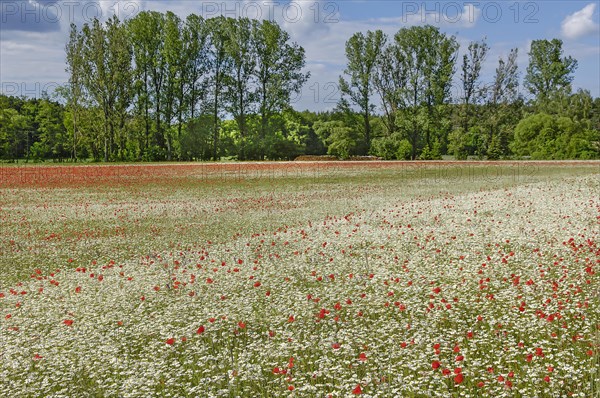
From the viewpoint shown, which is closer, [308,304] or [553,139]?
[308,304]

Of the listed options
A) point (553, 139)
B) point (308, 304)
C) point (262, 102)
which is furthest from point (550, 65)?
point (308, 304)

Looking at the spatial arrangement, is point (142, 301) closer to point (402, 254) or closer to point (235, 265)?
point (235, 265)

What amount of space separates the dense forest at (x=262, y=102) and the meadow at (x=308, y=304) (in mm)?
53365

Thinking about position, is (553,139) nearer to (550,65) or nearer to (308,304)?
(550,65)

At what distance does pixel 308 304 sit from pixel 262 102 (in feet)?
227

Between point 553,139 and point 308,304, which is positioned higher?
point 553,139

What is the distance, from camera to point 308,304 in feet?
30.2

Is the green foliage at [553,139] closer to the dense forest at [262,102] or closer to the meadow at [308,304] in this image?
the dense forest at [262,102]

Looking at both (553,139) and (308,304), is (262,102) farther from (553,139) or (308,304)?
(308,304)

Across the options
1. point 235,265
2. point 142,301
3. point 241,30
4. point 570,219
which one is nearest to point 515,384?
point 142,301

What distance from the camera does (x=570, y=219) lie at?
1689 cm

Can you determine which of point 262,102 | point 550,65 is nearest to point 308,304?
point 262,102

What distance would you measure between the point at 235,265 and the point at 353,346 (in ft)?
18.4

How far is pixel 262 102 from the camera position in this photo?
2987 inches
